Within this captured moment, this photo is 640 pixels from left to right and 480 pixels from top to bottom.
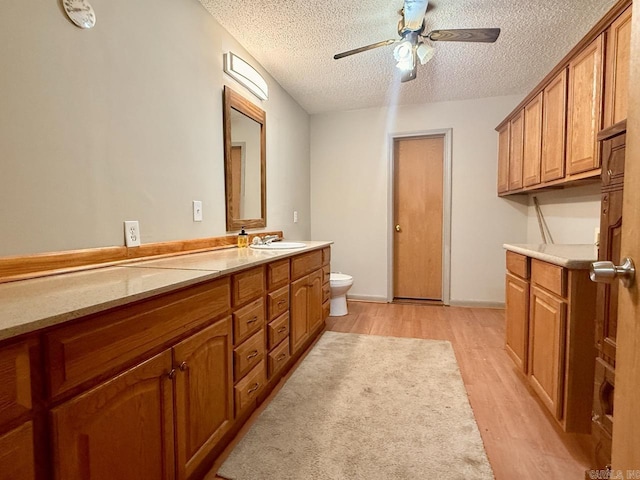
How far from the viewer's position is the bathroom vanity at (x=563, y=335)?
1387 mm

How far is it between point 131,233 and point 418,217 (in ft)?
10.6

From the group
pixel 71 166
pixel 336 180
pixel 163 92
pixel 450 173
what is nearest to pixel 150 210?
pixel 71 166

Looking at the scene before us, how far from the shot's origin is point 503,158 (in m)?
3.24

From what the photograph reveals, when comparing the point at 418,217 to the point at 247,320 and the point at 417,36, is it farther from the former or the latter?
the point at 247,320

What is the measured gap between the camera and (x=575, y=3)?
1951mm

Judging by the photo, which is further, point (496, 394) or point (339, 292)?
point (339, 292)

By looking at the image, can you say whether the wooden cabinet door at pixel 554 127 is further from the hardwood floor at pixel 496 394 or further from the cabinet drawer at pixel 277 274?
the cabinet drawer at pixel 277 274

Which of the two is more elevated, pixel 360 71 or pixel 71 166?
pixel 360 71

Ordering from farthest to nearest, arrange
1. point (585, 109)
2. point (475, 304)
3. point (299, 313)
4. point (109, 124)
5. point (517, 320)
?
point (475, 304) → point (299, 313) → point (517, 320) → point (585, 109) → point (109, 124)

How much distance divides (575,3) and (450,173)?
182 centimetres

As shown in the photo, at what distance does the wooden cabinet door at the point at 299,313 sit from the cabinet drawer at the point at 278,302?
102 mm

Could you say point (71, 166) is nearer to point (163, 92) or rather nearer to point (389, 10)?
point (163, 92)

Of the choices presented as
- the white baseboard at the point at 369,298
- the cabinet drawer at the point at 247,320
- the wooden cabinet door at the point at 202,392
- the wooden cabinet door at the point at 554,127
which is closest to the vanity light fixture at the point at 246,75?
the cabinet drawer at the point at 247,320

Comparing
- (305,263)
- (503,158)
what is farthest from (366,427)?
(503,158)
